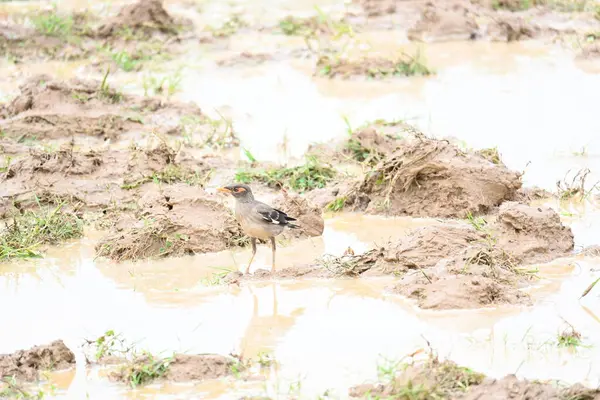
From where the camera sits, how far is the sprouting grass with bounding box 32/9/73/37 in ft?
54.8

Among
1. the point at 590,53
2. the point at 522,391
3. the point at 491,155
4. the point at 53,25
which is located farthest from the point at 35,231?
the point at 590,53

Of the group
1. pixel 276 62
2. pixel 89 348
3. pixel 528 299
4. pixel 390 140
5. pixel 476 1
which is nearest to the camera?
pixel 89 348

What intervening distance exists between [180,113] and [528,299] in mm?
6346

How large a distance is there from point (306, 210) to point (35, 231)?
2.19 metres

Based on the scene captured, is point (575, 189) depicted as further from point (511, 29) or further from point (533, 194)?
point (511, 29)

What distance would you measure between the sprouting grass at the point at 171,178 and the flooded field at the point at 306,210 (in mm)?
26

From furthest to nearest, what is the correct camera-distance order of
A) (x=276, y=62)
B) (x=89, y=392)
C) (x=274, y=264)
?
(x=276, y=62) < (x=274, y=264) < (x=89, y=392)

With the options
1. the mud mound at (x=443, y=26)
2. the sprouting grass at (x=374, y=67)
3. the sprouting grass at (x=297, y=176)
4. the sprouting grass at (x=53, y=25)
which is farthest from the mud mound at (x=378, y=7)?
the sprouting grass at (x=297, y=176)

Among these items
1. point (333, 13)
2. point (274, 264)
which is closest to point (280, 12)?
point (333, 13)

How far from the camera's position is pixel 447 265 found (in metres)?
7.81

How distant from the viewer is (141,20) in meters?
17.1

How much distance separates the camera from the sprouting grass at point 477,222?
28.3 feet

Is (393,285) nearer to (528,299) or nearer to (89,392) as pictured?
(528,299)

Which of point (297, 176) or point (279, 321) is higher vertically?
point (279, 321)
